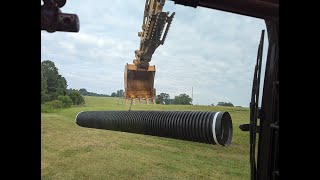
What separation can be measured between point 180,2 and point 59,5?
2.68 ft

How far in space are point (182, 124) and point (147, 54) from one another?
32.8ft

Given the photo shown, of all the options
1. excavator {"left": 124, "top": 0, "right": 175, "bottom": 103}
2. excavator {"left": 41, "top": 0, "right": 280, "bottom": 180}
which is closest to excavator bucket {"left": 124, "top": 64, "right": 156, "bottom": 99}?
excavator {"left": 124, "top": 0, "right": 175, "bottom": 103}

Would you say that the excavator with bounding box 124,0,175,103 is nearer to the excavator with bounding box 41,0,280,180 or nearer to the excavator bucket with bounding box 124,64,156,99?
the excavator bucket with bounding box 124,64,156,99

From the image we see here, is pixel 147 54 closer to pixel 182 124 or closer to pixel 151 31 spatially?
pixel 151 31

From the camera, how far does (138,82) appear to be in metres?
15.5

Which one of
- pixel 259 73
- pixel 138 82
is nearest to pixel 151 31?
pixel 138 82

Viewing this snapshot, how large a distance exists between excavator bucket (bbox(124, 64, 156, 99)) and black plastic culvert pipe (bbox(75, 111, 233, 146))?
25.2ft

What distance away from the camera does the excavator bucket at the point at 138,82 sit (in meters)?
15.1

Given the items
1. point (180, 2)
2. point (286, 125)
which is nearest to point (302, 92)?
point (286, 125)

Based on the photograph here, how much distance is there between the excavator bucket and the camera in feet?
49.6

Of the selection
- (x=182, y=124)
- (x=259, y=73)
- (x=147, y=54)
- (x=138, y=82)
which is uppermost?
(x=147, y=54)

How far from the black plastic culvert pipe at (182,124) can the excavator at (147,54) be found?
576 cm

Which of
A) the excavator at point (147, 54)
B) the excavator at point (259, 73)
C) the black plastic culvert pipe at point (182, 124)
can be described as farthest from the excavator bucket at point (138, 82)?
the excavator at point (259, 73)
